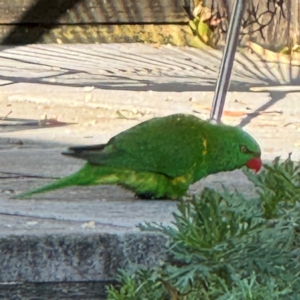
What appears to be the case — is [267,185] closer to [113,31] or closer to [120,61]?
A: [120,61]

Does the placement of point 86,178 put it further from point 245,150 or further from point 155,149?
point 245,150

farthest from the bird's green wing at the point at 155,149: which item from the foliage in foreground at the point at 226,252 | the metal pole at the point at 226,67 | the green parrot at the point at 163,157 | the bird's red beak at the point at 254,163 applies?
the metal pole at the point at 226,67

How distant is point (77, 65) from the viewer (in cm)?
488

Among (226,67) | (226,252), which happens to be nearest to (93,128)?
(226,67)

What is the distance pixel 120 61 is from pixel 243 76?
0.80 m

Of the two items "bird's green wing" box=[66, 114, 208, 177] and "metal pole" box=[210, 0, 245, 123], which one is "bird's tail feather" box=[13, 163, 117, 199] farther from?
"metal pole" box=[210, 0, 245, 123]

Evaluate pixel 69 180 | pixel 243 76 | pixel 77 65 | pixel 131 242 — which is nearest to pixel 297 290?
pixel 131 242

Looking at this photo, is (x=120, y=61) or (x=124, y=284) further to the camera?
(x=120, y=61)

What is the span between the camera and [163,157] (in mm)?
2004

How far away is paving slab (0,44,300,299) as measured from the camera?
1703 millimetres

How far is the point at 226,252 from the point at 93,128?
6.24 ft

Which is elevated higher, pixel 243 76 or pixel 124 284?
pixel 124 284

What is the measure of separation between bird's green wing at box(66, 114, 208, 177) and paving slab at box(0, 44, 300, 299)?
0.31ft

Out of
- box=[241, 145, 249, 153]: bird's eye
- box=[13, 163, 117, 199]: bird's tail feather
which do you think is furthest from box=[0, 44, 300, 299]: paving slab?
box=[241, 145, 249, 153]: bird's eye
